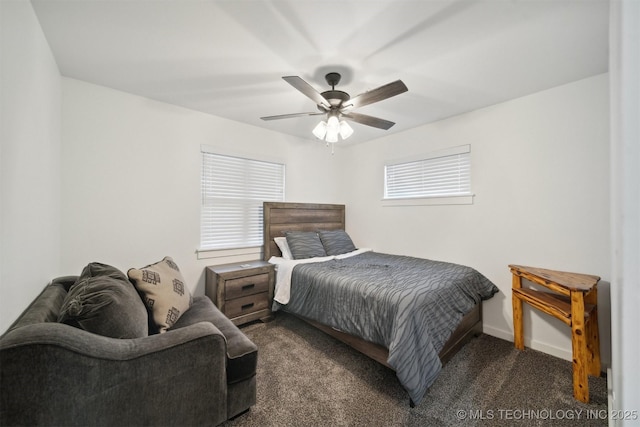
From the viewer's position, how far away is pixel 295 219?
3.58 meters

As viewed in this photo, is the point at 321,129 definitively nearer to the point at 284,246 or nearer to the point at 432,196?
the point at 284,246

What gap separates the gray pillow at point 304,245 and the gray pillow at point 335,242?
0.11 m

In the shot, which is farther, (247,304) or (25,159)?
(247,304)

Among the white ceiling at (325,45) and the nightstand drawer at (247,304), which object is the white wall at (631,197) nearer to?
the white ceiling at (325,45)

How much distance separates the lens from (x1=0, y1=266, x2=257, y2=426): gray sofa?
33.6 inches

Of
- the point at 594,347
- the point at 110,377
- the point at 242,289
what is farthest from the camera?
the point at 242,289

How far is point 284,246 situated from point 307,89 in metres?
2.04

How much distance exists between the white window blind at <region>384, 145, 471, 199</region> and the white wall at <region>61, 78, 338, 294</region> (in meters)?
2.22

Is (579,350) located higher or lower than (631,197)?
lower

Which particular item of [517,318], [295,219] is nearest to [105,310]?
[295,219]

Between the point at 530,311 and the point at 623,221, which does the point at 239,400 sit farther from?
the point at 530,311

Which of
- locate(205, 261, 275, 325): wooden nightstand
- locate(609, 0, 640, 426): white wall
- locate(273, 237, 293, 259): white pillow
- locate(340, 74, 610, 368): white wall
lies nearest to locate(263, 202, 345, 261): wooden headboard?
locate(273, 237, 293, 259): white pillow

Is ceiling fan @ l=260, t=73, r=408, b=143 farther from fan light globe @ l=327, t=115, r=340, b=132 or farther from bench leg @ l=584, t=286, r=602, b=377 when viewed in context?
bench leg @ l=584, t=286, r=602, b=377

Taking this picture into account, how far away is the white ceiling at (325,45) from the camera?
1417 millimetres
